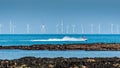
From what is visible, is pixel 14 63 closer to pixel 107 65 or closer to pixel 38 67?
pixel 38 67

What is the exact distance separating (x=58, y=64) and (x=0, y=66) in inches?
180

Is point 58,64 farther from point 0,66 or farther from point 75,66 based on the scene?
point 0,66

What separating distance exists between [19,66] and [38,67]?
61.5 inches

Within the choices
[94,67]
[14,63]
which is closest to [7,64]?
[14,63]

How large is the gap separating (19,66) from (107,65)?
272 inches

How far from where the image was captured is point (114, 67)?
43.6 m

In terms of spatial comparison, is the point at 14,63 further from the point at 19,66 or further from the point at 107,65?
the point at 107,65

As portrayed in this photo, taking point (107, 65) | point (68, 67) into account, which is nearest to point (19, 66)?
point (68, 67)

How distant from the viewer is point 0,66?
4428 centimetres

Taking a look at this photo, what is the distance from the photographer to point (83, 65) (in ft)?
148

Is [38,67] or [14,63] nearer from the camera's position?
[38,67]

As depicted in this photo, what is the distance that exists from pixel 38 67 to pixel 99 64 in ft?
17.4

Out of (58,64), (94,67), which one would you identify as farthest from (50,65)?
(94,67)

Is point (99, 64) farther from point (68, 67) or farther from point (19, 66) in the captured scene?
point (19, 66)
